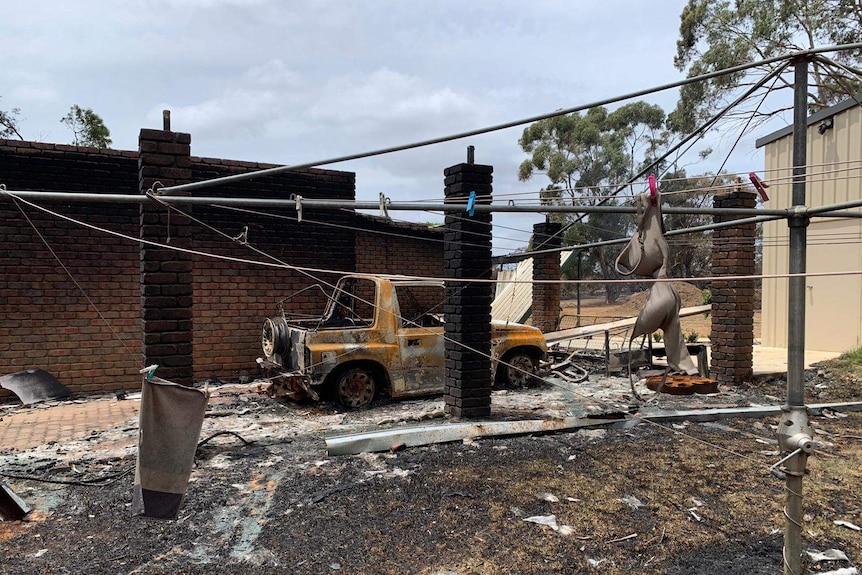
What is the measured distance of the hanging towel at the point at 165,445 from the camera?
345 cm

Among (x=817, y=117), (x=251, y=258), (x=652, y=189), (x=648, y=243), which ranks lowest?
(x=648, y=243)

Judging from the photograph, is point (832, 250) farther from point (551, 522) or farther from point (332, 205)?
point (332, 205)

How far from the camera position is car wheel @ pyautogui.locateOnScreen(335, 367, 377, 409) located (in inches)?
284

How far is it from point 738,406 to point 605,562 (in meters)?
4.92

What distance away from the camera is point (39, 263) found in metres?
8.19

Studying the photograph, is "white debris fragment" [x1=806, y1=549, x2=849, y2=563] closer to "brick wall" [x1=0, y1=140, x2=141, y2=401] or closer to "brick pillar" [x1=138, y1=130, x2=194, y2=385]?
"brick pillar" [x1=138, y1=130, x2=194, y2=385]

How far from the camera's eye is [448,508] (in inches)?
163

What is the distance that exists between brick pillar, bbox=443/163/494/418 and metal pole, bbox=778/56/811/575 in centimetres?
325

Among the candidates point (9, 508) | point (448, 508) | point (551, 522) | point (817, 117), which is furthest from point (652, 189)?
point (817, 117)

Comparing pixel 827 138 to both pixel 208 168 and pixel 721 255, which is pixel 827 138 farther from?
pixel 208 168

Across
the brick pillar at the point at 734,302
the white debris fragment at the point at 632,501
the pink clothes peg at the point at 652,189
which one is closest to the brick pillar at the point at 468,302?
the white debris fragment at the point at 632,501

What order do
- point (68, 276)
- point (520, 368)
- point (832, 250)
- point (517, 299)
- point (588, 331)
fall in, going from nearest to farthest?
point (68, 276) → point (520, 368) → point (588, 331) → point (832, 250) → point (517, 299)

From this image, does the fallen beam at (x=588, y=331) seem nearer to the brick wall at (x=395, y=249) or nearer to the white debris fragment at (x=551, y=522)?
the brick wall at (x=395, y=249)

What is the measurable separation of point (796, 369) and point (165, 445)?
3.77m
